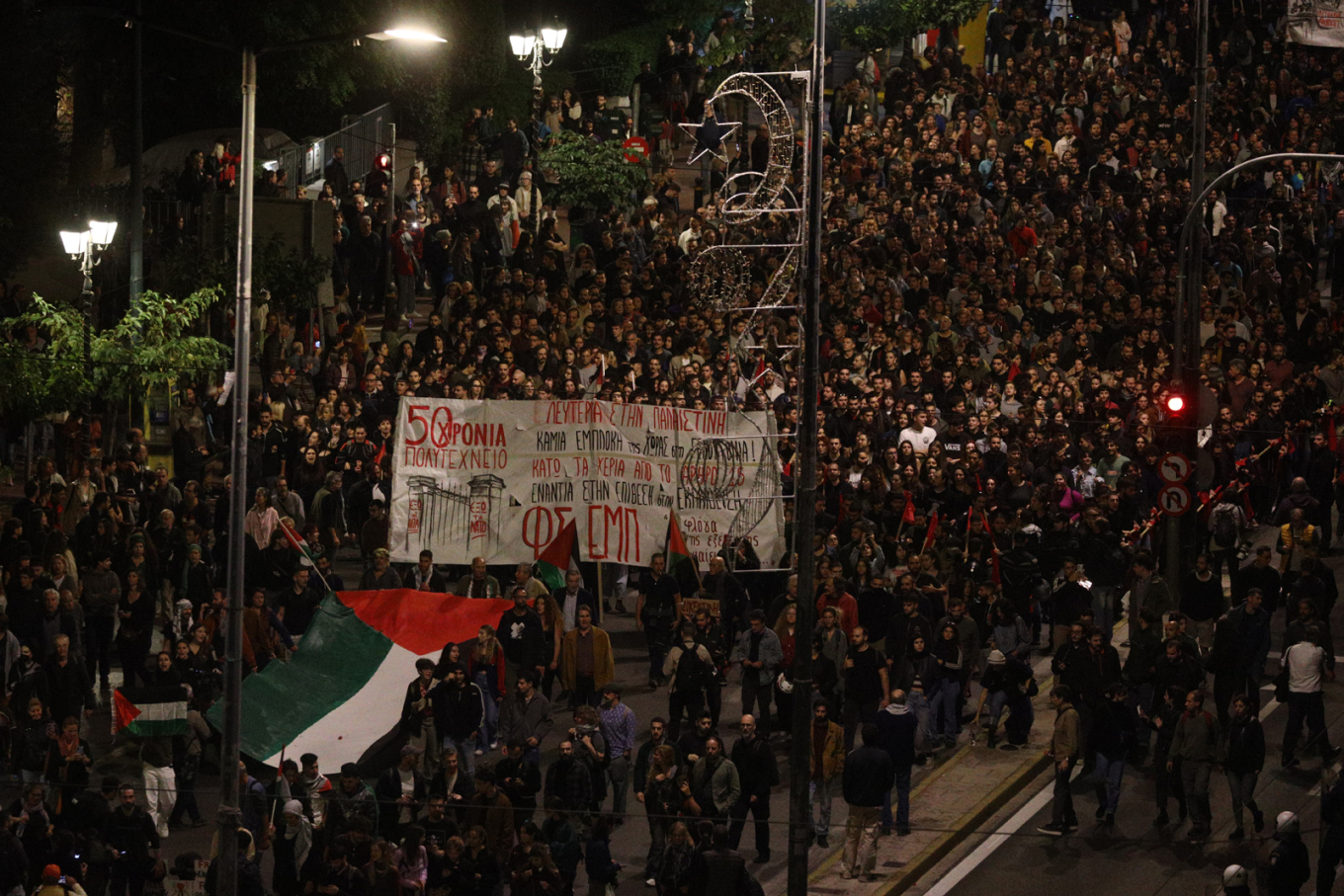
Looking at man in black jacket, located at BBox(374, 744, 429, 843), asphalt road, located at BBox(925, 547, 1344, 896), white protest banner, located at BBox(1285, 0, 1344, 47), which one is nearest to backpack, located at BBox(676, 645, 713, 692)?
man in black jacket, located at BBox(374, 744, 429, 843)

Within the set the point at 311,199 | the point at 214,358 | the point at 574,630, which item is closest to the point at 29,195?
the point at 311,199

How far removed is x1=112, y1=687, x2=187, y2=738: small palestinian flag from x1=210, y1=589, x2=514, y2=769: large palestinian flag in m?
0.33

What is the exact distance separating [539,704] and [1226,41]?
2813cm

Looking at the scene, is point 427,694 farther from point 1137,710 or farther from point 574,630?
point 1137,710

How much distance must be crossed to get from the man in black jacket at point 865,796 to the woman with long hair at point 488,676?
349 cm

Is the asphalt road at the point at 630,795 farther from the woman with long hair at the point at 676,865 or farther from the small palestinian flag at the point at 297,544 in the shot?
the small palestinian flag at the point at 297,544

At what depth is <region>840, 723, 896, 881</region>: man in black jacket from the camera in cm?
1827

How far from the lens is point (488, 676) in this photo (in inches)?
792

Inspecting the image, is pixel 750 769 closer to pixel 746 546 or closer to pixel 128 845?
pixel 746 546

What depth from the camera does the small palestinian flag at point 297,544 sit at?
21422 millimetres

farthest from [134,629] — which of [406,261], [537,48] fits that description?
[537,48]

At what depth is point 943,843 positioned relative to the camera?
1920 cm

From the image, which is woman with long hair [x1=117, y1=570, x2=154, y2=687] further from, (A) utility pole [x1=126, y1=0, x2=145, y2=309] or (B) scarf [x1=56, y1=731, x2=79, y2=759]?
(A) utility pole [x1=126, y1=0, x2=145, y2=309]

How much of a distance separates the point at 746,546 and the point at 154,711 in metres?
6.36
